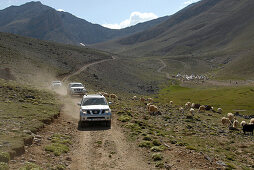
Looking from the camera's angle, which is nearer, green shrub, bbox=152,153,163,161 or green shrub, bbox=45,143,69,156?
green shrub, bbox=152,153,163,161

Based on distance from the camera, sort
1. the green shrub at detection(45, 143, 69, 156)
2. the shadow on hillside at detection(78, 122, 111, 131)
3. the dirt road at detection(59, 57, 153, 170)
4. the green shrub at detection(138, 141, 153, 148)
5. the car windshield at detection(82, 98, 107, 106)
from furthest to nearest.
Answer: the car windshield at detection(82, 98, 107, 106), the shadow on hillside at detection(78, 122, 111, 131), the green shrub at detection(138, 141, 153, 148), the green shrub at detection(45, 143, 69, 156), the dirt road at detection(59, 57, 153, 170)

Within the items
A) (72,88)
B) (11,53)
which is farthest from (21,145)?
(11,53)

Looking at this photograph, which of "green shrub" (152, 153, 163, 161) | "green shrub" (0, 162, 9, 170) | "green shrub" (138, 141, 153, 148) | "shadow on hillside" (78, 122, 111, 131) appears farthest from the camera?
"shadow on hillside" (78, 122, 111, 131)

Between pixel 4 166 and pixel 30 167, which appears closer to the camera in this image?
pixel 4 166

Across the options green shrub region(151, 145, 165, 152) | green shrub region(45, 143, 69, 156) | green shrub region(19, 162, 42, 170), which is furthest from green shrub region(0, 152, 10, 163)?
green shrub region(151, 145, 165, 152)

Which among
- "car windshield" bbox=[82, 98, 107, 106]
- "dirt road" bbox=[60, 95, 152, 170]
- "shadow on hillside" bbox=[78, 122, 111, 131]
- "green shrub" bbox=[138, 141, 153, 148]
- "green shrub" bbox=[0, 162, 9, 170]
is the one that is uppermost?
"car windshield" bbox=[82, 98, 107, 106]

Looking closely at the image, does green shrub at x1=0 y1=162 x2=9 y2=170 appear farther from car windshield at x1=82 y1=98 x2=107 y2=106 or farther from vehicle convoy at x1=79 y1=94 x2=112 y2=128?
car windshield at x1=82 y1=98 x2=107 y2=106

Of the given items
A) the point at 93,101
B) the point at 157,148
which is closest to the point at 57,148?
the point at 157,148

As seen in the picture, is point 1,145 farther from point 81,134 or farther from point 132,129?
point 132,129

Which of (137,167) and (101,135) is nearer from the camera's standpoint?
(137,167)

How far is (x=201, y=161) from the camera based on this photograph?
477 inches

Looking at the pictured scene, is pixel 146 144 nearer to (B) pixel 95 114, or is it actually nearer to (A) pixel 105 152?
(A) pixel 105 152

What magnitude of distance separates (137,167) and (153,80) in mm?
107406

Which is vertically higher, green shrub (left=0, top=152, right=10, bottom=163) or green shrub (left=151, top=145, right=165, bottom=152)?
green shrub (left=0, top=152, right=10, bottom=163)
